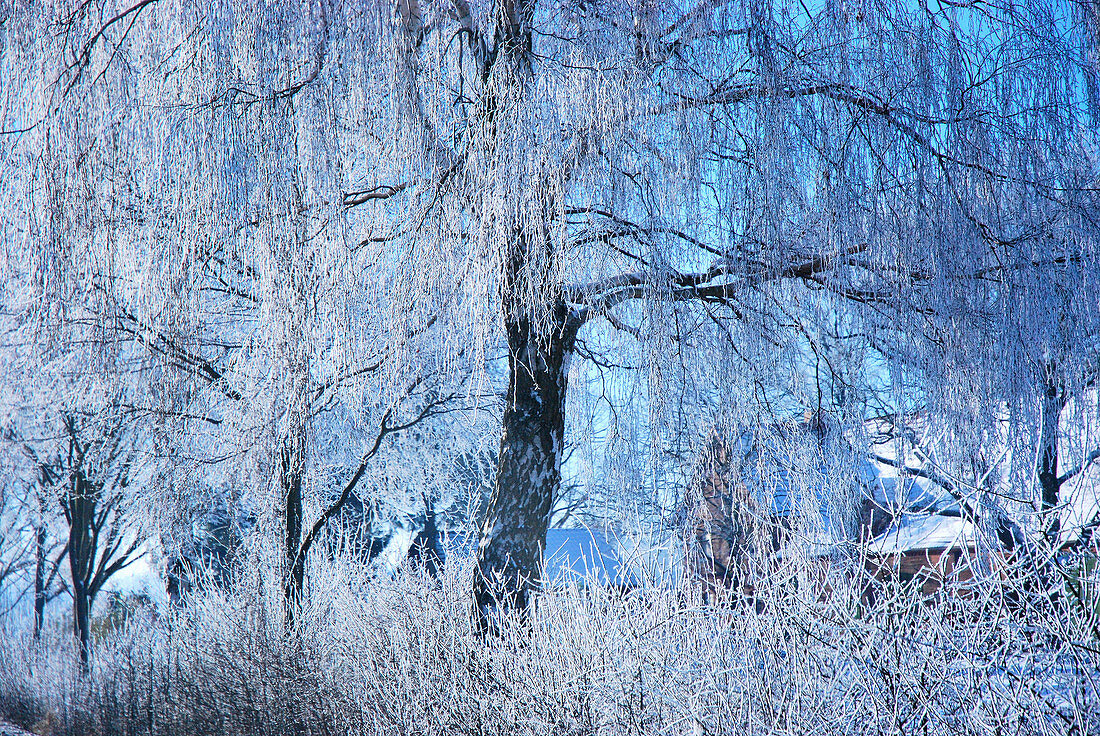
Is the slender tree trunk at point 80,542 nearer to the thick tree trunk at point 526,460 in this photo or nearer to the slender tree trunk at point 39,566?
the slender tree trunk at point 39,566

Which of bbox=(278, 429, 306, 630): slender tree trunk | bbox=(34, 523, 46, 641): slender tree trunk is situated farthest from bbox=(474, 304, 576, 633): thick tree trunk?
bbox=(34, 523, 46, 641): slender tree trunk

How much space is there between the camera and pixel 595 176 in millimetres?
4441


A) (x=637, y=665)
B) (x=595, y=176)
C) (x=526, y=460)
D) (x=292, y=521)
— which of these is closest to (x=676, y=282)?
(x=595, y=176)

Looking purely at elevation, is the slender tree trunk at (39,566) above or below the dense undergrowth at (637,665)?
below

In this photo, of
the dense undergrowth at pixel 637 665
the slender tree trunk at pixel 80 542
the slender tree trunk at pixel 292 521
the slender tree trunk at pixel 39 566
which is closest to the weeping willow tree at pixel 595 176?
the dense undergrowth at pixel 637 665

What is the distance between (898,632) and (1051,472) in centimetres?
471

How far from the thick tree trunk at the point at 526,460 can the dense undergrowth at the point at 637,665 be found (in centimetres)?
33

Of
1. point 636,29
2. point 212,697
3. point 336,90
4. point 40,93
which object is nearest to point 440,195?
point 336,90

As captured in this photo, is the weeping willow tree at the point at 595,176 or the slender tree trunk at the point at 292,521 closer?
the weeping willow tree at the point at 595,176

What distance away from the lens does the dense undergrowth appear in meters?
2.34

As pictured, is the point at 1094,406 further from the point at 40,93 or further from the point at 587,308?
the point at 40,93

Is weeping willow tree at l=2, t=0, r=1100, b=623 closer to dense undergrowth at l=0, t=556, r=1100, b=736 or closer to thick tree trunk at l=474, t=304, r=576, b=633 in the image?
thick tree trunk at l=474, t=304, r=576, b=633

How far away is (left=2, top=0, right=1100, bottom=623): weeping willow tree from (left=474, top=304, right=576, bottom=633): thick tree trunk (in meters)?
0.17

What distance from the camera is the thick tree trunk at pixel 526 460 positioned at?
5.30 meters
